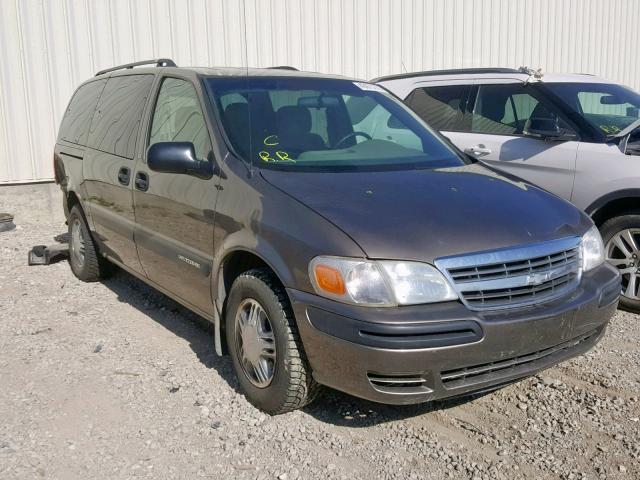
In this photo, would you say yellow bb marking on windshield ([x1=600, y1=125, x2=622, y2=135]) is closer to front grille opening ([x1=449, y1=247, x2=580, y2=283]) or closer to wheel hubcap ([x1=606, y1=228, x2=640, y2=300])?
wheel hubcap ([x1=606, y1=228, x2=640, y2=300])

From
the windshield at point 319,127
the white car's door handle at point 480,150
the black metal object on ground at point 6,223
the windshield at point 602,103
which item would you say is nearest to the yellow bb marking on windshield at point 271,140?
the windshield at point 319,127

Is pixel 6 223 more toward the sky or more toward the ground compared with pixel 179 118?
more toward the ground

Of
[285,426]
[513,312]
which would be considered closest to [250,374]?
[285,426]

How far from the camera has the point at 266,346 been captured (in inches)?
134

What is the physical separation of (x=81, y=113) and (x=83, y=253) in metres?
1.23

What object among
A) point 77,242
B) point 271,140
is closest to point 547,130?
point 271,140

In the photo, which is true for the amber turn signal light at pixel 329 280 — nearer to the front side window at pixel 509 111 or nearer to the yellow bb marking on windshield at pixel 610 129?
the front side window at pixel 509 111

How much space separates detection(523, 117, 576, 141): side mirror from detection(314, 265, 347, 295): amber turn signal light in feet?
10.8

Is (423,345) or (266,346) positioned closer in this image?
(423,345)

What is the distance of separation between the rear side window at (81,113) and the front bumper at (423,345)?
11.4ft

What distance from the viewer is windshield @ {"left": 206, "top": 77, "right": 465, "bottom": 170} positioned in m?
3.84

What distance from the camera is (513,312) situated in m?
3.04

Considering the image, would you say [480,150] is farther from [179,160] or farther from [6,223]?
[6,223]

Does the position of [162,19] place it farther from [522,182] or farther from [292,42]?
[522,182]
